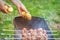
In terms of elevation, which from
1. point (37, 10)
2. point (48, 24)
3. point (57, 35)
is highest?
point (37, 10)

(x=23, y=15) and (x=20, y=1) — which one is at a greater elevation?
(x=20, y=1)

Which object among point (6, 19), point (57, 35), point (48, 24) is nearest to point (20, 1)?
point (6, 19)

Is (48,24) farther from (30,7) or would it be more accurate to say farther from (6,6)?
(6,6)

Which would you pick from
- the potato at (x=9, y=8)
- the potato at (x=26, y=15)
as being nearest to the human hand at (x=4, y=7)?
the potato at (x=9, y=8)

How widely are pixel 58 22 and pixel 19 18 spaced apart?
436 millimetres

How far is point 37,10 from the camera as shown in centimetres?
196

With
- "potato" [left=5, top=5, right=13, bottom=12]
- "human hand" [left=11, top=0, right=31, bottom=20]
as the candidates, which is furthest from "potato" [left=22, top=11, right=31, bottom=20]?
"potato" [left=5, top=5, right=13, bottom=12]

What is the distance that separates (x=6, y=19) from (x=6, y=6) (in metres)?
0.14

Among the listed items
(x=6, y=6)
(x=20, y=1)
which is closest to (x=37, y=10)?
(x=20, y=1)

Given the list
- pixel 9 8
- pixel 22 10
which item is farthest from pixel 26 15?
pixel 9 8

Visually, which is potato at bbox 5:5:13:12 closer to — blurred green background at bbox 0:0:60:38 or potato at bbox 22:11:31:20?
blurred green background at bbox 0:0:60:38

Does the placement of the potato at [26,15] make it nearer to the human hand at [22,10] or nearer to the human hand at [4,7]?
the human hand at [22,10]

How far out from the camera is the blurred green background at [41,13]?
6.38ft

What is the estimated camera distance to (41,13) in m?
1.97
